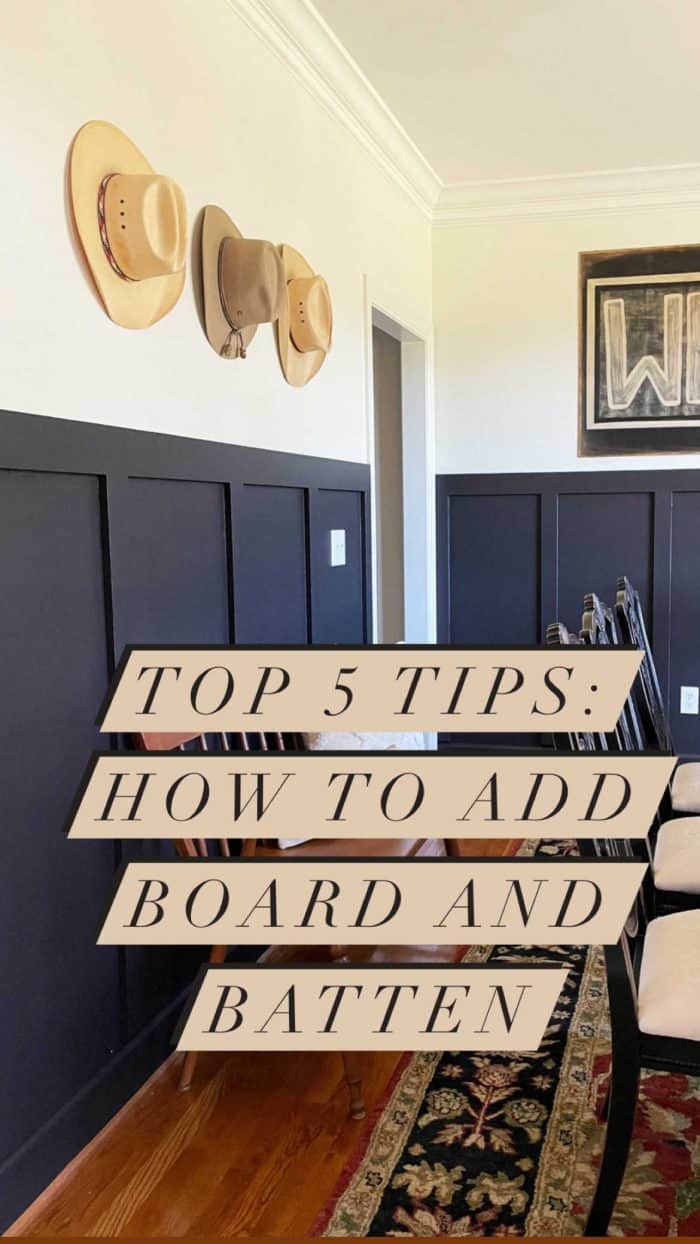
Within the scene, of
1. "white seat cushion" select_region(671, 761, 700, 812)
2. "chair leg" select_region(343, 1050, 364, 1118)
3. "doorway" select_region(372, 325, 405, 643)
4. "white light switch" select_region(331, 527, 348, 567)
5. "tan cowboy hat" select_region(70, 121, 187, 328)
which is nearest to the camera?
"tan cowboy hat" select_region(70, 121, 187, 328)

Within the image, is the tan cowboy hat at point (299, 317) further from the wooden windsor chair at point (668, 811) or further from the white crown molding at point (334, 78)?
the wooden windsor chair at point (668, 811)

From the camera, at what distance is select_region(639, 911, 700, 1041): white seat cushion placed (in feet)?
4.87

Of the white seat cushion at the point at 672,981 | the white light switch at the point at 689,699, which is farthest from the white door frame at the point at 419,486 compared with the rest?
the white seat cushion at the point at 672,981

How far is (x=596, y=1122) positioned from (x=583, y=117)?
317cm

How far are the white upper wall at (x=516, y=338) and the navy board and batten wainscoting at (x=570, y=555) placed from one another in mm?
95

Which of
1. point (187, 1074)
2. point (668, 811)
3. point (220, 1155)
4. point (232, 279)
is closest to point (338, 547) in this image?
point (232, 279)

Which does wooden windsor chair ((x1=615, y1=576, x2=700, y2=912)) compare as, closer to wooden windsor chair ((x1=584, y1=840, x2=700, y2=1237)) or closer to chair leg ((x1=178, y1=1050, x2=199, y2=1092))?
wooden windsor chair ((x1=584, y1=840, x2=700, y2=1237))

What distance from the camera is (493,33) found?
9.21 ft

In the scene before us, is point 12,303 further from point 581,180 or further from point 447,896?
point 581,180

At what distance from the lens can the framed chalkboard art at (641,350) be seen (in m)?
4.18

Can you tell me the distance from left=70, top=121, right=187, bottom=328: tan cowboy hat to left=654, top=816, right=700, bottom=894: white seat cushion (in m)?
1.54

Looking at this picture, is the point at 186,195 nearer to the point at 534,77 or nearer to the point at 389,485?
the point at 534,77

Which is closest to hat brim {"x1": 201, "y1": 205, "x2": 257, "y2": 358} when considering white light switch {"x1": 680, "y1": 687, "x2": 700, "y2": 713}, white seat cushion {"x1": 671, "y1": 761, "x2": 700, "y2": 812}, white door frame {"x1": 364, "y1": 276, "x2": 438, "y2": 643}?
white seat cushion {"x1": 671, "y1": 761, "x2": 700, "y2": 812}

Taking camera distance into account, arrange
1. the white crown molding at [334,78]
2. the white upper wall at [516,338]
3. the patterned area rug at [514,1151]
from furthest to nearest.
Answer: the white upper wall at [516,338], the white crown molding at [334,78], the patterned area rug at [514,1151]
